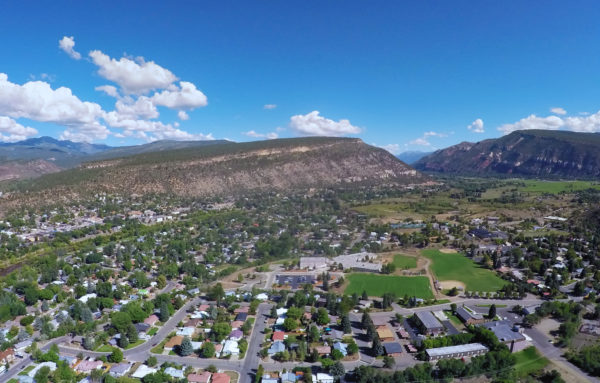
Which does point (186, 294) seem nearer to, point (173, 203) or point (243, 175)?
point (173, 203)

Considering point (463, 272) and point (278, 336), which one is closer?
point (278, 336)

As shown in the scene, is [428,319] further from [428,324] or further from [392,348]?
[392,348]

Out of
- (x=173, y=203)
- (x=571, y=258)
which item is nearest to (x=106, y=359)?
(x=571, y=258)

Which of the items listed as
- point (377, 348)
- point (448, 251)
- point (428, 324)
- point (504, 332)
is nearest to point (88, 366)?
point (377, 348)

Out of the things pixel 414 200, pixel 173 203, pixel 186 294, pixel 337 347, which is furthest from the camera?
pixel 414 200

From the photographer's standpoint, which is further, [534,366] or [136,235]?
[136,235]

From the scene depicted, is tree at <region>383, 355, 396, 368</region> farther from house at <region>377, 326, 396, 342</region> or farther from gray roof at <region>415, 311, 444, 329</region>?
gray roof at <region>415, 311, 444, 329</region>
